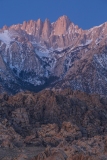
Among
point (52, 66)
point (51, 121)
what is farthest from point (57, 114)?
point (52, 66)

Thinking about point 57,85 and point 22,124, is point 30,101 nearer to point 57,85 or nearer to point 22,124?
point 22,124

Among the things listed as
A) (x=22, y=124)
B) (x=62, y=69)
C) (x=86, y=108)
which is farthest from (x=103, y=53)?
(x=22, y=124)

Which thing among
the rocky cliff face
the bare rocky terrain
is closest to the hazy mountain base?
the bare rocky terrain

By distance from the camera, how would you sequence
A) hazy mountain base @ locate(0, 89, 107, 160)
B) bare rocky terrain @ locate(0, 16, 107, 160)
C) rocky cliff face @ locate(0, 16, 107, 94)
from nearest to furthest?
bare rocky terrain @ locate(0, 16, 107, 160) → hazy mountain base @ locate(0, 89, 107, 160) → rocky cliff face @ locate(0, 16, 107, 94)

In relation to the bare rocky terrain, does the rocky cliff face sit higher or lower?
higher

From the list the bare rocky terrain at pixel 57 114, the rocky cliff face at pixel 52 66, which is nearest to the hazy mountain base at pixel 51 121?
the bare rocky terrain at pixel 57 114

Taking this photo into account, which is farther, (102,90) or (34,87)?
(34,87)

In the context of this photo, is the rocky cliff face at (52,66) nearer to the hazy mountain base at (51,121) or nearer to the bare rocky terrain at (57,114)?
the bare rocky terrain at (57,114)

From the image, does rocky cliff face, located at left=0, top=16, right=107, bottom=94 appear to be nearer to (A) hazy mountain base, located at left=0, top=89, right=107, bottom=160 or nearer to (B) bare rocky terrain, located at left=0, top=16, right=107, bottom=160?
(B) bare rocky terrain, located at left=0, top=16, right=107, bottom=160
